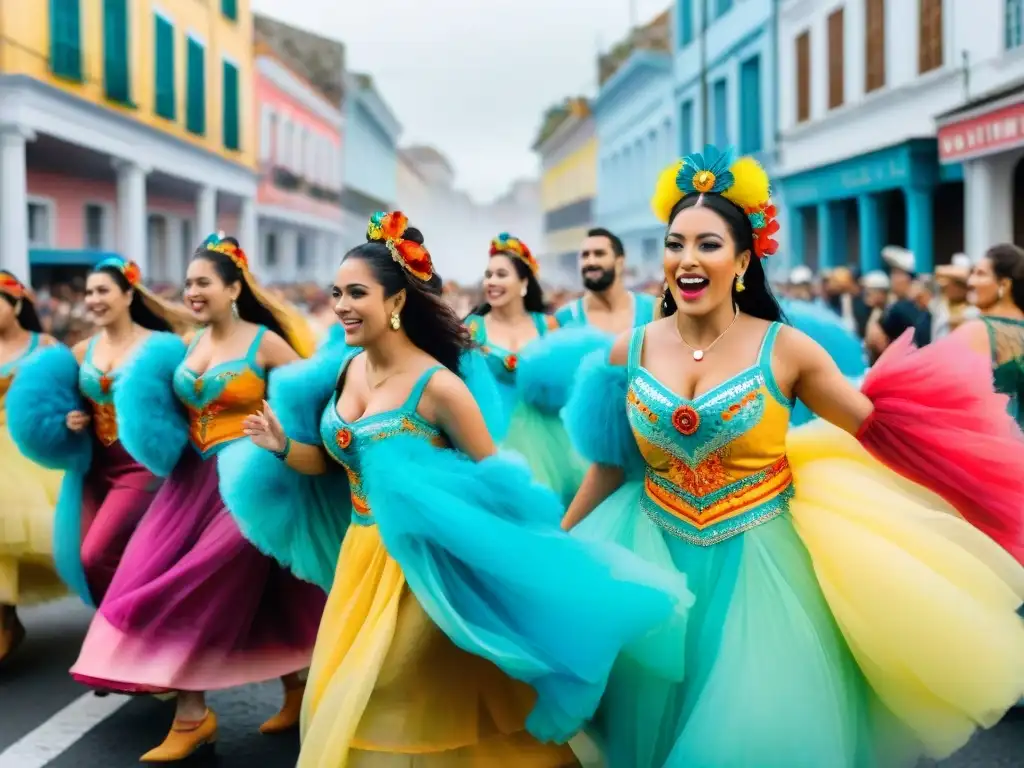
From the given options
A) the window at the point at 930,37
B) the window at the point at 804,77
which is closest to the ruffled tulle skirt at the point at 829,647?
the window at the point at 930,37

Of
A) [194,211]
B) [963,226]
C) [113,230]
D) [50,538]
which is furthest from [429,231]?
[50,538]

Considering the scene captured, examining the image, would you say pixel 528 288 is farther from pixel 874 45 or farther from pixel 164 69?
pixel 164 69

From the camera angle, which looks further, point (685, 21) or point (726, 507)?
point (685, 21)

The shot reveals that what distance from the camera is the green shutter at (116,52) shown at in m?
24.8

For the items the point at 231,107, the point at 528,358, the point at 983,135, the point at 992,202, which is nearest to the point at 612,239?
the point at 528,358

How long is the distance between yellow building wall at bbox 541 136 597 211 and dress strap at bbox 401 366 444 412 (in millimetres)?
54307

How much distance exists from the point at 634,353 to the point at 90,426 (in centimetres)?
349

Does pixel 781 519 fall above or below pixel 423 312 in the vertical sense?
below

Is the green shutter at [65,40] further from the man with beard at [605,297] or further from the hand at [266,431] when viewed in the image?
the hand at [266,431]

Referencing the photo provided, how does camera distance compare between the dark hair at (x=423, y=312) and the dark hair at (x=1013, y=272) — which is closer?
the dark hair at (x=423, y=312)

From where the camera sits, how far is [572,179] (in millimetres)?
65688

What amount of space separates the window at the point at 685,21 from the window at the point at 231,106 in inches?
496

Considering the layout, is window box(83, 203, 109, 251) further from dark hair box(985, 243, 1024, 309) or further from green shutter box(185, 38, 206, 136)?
dark hair box(985, 243, 1024, 309)

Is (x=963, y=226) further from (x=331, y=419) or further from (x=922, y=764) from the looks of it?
(x=331, y=419)
